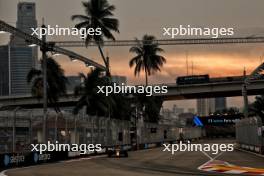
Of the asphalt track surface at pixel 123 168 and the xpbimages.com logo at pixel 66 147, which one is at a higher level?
the xpbimages.com logo at pixel 66 147

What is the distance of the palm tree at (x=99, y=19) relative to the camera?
68500mm

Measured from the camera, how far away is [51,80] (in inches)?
2731

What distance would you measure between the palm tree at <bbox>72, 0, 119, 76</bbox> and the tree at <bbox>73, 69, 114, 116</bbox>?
5738 millimetres

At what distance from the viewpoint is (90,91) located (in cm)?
6438

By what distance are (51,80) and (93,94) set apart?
25.4 feet

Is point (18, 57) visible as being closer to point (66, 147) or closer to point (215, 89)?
point (66, 147)

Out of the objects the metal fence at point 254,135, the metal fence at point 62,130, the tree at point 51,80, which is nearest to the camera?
the metal fence at point 62,130

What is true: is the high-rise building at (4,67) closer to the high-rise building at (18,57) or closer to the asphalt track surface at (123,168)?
the high-rise building at (18,57)

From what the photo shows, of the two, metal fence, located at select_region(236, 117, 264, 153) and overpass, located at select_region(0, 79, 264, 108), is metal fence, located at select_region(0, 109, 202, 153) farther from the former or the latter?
overpass, located at select_region(0, 79, 264, 108)

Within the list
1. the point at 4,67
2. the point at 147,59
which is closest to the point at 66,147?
the point at 4,67

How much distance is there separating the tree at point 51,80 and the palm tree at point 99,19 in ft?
18.9

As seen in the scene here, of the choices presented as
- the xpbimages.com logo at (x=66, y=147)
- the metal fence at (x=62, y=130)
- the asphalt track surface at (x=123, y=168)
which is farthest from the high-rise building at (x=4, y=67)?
the asphalt track surface at (x=123, y=168)

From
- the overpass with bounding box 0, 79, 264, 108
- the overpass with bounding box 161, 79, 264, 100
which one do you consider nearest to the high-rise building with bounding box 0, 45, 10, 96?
the overpass with bounding box 0, 79, 264, 108

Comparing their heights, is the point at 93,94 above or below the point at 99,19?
below
